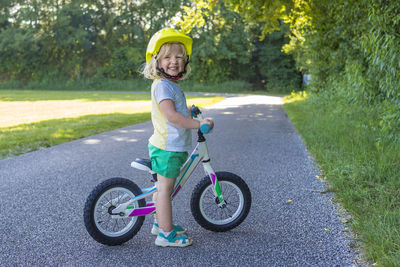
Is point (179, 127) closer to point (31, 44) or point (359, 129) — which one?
point (359, 129)

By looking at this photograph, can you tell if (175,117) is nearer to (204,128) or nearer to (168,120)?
(168,120)

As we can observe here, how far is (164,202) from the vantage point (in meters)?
2.99

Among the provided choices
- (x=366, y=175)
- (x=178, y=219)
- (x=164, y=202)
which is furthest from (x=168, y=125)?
(x=366, y=175)

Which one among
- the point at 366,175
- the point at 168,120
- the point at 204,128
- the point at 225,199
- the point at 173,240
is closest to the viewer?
the point at 204,128

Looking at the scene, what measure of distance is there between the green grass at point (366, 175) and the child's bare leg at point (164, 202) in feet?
5.04

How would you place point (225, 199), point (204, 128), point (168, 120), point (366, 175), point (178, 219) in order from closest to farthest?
point (204, 128)
point (168, 120)
point (225, 199)
point (178, 219)
point (366, 175)

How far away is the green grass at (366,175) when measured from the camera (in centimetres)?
278

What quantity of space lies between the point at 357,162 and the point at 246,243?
2.62 m

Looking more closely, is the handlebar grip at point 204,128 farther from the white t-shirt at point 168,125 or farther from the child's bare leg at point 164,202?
the child's bare leg at point 164,202

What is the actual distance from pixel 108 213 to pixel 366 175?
10.3 ft

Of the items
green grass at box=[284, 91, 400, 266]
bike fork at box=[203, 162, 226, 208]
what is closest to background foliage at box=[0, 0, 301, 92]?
green grass at box=[284, 91, 400, 266]

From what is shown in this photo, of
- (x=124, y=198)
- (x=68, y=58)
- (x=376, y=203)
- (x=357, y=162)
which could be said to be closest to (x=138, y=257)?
(x=124, y=198)

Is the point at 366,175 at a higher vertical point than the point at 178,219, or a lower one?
higher

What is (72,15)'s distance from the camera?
140ft
